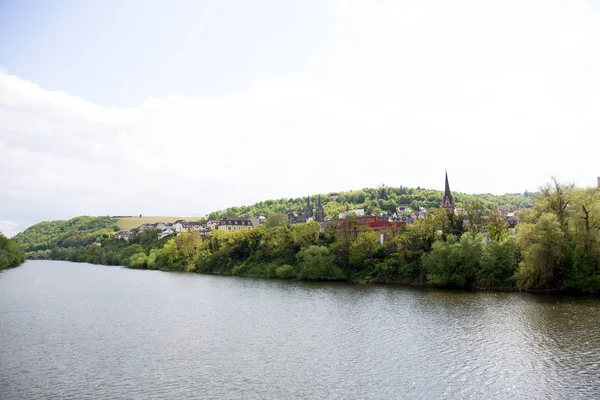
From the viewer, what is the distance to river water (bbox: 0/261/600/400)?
2322 cm

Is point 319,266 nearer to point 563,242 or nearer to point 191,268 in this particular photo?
point 563,242

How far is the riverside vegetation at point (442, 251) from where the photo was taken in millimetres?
51156

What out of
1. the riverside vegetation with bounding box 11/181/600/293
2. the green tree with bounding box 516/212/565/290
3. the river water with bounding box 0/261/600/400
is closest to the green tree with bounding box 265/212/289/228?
the riverside vegetation with bounding box 11/181/600/293

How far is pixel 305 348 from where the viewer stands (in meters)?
30.8

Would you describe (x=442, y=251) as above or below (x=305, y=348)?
above

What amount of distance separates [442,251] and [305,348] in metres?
36.1

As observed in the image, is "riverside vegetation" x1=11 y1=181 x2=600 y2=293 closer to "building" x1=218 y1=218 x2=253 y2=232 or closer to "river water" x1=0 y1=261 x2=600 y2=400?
"river water" x1=0 y1=261 x2=600 y2=400

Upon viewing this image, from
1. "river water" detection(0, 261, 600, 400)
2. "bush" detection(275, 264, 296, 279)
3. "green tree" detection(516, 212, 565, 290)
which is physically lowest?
"river water" detection(0, 261, 600, 400)

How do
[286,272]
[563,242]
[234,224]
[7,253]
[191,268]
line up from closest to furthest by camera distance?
[563,242] < [286,272] < [191,268] < [7,253] < [234,224]

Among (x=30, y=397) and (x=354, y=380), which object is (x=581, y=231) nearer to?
(x=354, y=380)

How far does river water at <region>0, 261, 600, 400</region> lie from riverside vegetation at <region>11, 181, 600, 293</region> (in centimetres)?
547

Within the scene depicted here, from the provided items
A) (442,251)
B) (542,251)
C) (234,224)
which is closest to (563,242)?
(542,251)

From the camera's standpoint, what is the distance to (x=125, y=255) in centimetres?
13588

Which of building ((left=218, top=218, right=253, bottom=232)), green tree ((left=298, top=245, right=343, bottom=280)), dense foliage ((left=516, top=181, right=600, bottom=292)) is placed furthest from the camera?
building ((left=218, top=218, right=253, bottom=232))
